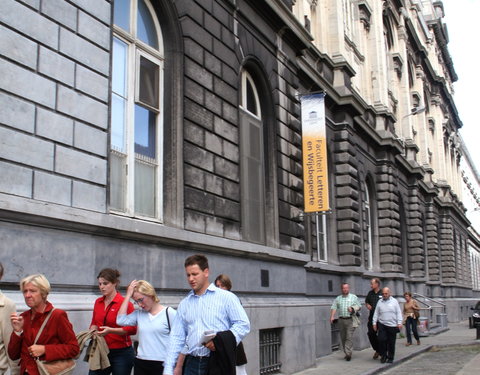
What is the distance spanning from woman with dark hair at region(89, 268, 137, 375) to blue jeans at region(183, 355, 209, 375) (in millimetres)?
1333

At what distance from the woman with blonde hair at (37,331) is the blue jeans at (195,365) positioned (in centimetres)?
102

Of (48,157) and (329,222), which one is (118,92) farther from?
(329,222)

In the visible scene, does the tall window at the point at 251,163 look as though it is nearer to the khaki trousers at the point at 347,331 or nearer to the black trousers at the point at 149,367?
the khaki trousers at the point at 347,331

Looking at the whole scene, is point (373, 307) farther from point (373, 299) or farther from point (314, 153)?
point (314, 153)

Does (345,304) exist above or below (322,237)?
below

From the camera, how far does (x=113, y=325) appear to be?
22.2 ft

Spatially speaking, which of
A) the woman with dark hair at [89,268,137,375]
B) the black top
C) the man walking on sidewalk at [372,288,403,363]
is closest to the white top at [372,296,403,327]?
the man walking on sidewalk at [372,288,403,363]

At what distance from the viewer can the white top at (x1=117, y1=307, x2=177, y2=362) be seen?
647 cm

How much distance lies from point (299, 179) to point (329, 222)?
633 centimetres

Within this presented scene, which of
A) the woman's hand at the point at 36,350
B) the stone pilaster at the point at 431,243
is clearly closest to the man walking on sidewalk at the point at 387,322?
the woman's hand at the point at 36,350

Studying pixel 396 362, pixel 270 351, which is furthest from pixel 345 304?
pixel 270 351

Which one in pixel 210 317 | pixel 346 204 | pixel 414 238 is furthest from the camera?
pixel 414 238

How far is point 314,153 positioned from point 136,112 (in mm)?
7342

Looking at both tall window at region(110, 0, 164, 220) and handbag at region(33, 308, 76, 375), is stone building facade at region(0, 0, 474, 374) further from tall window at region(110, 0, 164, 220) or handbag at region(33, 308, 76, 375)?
handbag at region(33, 308, 76, 375)
